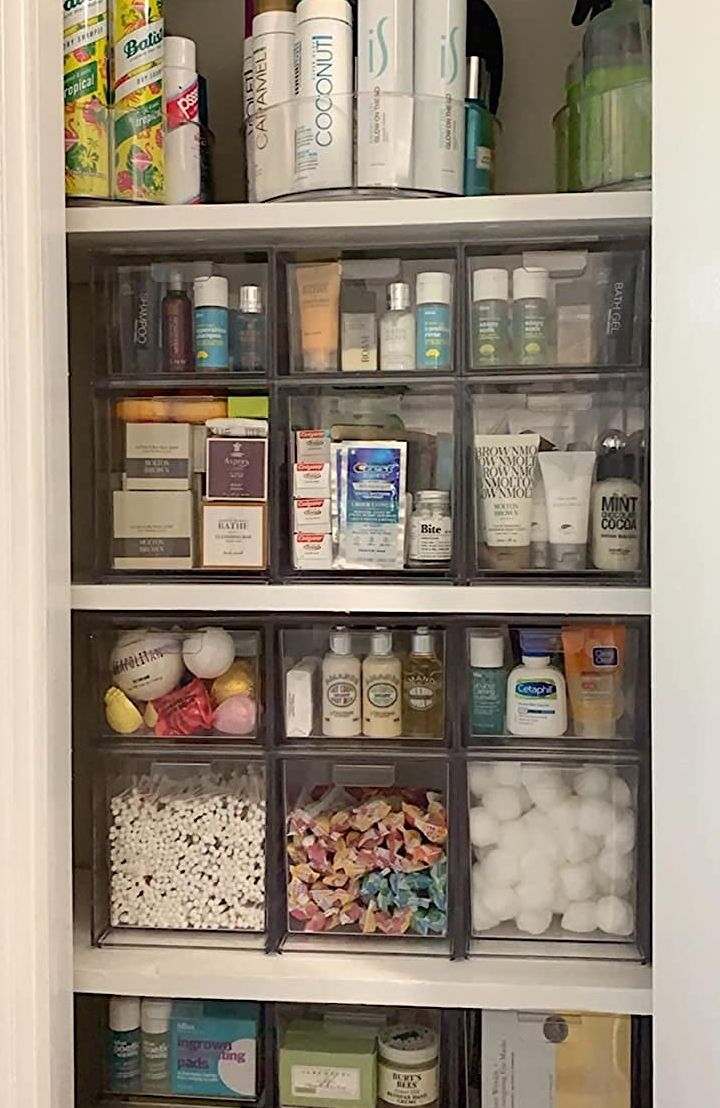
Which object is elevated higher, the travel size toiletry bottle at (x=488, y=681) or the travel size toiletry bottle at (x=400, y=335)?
the travel size toiletry bottle at (x=400, y=335)

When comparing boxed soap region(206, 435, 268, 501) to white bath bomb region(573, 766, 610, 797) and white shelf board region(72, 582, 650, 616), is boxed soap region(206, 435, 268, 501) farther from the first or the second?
white bath bomb region(573, 766, 610, 797)

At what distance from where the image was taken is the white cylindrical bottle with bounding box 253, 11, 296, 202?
103cm

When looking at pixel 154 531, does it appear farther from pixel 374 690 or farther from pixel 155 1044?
pixel 155 1044

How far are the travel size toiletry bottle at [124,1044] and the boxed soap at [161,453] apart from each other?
0.47 metres

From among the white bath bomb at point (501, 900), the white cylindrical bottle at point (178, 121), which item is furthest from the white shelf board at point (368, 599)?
the white cylindrical bottle at point (178, 121)

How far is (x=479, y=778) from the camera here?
3.42 feet

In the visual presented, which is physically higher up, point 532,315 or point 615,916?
point 532,315

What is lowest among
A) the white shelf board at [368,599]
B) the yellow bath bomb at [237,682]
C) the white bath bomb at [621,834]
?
the white bath bomb at [621,834]

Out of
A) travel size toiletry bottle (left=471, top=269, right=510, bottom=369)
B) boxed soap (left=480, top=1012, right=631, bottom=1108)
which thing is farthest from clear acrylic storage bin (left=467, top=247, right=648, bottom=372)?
boxed soap (left=480, top=1012, right=631, bottom=1108)

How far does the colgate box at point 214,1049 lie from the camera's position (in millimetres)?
1073

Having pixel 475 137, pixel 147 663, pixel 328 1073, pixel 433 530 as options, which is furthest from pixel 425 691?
Result: pixel 475 137

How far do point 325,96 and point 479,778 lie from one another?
59cm

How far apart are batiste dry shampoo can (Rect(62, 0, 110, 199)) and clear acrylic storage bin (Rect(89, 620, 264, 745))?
15.3 inches

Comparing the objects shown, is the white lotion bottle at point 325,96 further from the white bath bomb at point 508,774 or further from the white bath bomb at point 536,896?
the white bath bomb at point 536,896
